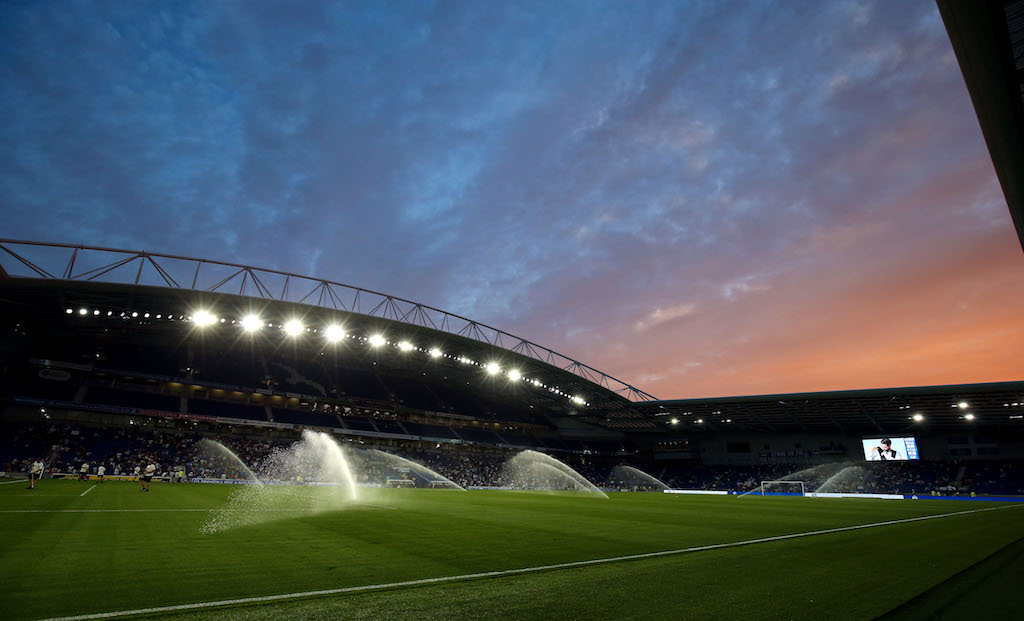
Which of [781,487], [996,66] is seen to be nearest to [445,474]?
[781,487]

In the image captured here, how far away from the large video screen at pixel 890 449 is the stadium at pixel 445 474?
0.28 metres

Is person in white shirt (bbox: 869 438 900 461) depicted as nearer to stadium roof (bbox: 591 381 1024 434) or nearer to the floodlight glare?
stadium roof (bbox: 591 381 1024 434)

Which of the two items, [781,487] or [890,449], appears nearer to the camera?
[890,449]

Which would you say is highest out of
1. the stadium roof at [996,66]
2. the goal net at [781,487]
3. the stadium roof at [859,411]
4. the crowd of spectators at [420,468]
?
the stadium roof at [996,66]

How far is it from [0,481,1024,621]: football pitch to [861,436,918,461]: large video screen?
5476 centimetres

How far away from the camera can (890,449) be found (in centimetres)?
5734

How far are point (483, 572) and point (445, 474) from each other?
5651 centimetres

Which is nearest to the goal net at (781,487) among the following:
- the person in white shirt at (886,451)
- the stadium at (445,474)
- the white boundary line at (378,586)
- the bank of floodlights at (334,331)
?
the stadium at (445,474)

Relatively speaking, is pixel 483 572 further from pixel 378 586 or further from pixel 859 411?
pixel 859 411

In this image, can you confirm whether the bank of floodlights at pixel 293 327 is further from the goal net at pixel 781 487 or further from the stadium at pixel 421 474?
the goal net at pixel 781 487

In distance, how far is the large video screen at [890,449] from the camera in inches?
2219

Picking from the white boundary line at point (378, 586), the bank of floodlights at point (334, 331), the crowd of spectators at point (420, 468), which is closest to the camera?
the white boundary line at point (378, 586)

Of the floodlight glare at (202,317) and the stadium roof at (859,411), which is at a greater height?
the floodlight glare at (202,317)

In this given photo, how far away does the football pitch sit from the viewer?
17.7ft
